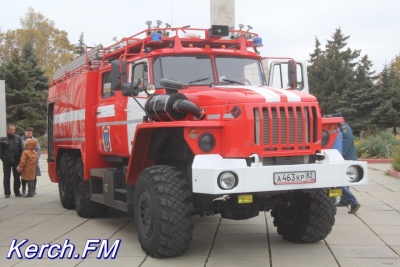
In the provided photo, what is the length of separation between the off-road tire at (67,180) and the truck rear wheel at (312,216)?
4863mm

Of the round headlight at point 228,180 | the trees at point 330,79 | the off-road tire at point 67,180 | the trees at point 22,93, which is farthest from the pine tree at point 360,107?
→ the round headlight at point 228,180

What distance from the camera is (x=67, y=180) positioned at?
10.5 m

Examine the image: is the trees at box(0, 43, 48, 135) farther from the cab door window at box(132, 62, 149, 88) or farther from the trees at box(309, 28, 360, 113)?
the cab door window at box(132, 62, 149, 88)

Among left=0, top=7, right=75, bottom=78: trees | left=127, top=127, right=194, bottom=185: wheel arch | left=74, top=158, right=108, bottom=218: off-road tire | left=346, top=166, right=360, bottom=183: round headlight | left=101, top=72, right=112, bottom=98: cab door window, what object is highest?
left=0, top=7, right=75, bottom=78: trees

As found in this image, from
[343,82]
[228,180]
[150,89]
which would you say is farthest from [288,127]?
[343,82]

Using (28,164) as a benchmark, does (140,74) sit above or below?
above

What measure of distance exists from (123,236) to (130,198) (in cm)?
79

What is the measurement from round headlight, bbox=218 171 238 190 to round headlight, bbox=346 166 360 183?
1568mm

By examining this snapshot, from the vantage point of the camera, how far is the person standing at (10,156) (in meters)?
12.9

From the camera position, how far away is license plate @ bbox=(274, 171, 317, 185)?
5.97 m

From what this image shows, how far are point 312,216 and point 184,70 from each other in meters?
2.64

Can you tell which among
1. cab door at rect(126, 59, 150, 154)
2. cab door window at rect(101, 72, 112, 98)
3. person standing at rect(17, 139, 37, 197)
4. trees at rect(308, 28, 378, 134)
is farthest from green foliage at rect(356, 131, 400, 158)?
cab door at rect(126, 59, 150, 154)

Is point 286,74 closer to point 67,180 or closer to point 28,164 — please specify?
point 67,180

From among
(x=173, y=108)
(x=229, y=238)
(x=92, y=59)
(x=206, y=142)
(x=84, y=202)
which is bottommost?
(x=229, y=238)
